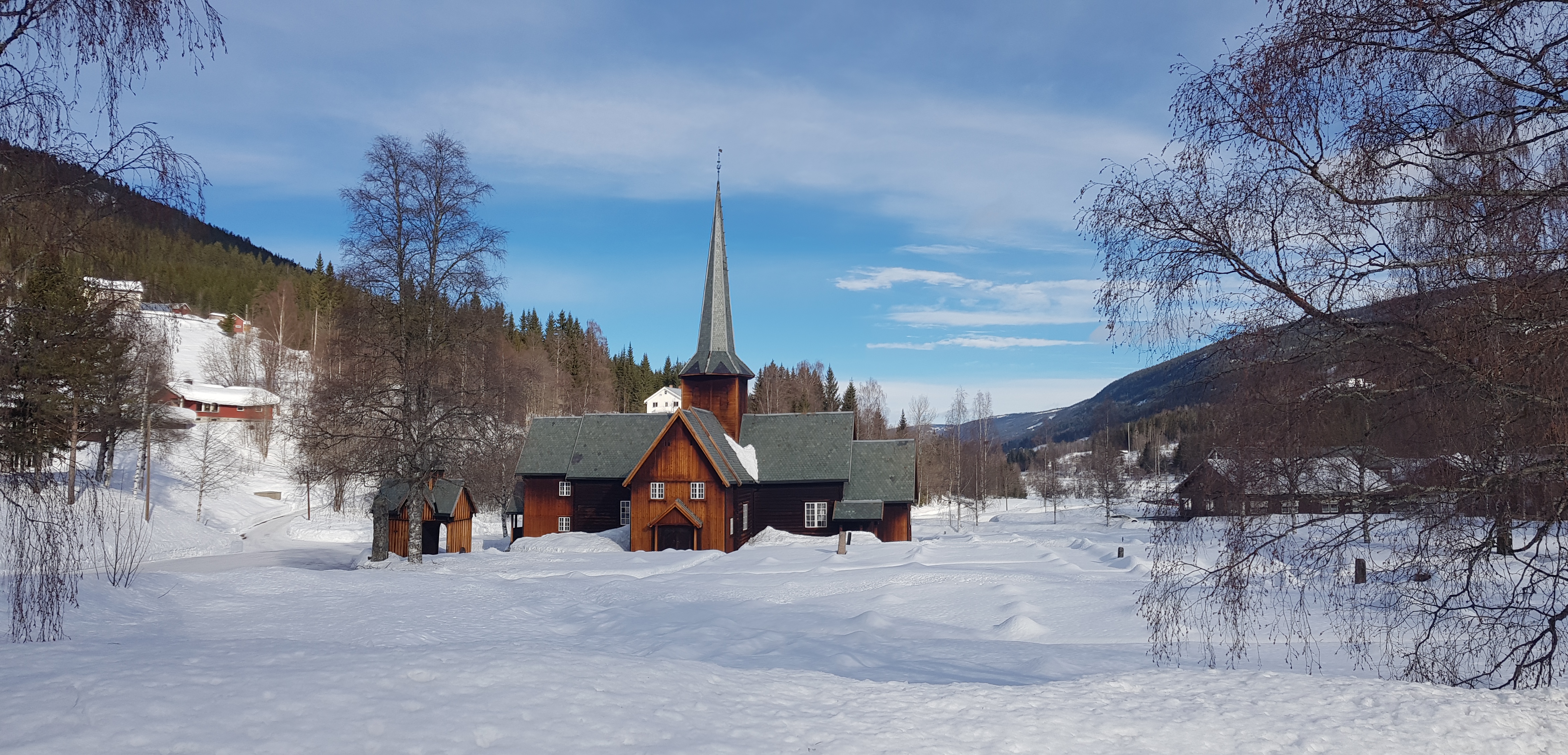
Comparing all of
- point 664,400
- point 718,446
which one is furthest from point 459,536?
point 664,400

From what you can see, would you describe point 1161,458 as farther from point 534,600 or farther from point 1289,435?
point 1289,435

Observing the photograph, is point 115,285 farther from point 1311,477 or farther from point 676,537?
point 676,537

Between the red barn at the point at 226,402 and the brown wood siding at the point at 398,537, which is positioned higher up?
the red barn at the point at 226,402

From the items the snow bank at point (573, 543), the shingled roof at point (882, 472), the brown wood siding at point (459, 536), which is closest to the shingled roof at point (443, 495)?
the brown wood siding at point (459, 536)

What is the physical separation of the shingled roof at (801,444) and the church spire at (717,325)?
2.73m

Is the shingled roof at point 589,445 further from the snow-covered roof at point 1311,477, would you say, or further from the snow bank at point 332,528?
the snow-covered roof at point 1311,477

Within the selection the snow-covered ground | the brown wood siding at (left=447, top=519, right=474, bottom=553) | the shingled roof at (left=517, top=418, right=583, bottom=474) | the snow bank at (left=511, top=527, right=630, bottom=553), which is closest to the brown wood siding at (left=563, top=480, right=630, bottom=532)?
the shingled roof at (left=517, top=418, right=583, bottom=474)

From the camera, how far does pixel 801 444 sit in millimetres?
38719

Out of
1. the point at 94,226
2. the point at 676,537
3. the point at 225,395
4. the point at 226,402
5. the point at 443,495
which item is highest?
the point at 225,395

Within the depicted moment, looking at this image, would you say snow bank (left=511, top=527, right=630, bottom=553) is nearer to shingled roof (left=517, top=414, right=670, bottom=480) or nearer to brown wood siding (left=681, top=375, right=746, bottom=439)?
shingled roof (left=517, top=414, right=670, bottom=480)

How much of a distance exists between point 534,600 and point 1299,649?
46.8ft

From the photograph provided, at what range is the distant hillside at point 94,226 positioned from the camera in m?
6.09

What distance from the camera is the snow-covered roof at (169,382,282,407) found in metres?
71.8

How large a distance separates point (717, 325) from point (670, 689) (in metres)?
32.0
